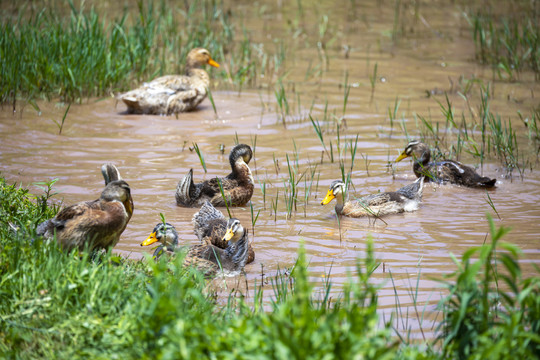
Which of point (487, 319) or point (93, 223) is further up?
point (93, 223)

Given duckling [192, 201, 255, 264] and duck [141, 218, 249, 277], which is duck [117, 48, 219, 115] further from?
duck [141, 218, 249, 277]

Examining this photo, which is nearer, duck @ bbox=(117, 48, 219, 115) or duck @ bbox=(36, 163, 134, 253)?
duck @ bbox=(36, 163, 134, 253)

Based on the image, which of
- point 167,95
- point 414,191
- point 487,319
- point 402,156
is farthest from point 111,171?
point 167,95

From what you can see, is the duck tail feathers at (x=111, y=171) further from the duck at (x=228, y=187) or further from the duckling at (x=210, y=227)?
the duck at (x=228, y=187)

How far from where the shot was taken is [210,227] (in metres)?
6.69

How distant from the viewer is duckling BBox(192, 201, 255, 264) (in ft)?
21.3

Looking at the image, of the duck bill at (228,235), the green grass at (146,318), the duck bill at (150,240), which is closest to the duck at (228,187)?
the duck bill at (228,235)

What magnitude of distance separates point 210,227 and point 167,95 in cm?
461

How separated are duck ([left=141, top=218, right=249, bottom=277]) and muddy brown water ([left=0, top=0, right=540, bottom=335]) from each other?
0.17 m

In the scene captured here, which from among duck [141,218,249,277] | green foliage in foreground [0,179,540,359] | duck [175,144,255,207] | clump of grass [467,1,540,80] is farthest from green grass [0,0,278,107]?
green foliage in foreground [0,179,540,359]

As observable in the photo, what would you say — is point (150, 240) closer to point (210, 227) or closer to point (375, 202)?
point (210, 227)

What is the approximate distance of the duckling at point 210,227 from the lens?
650 centimetres

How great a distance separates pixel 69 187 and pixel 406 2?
13914 mm

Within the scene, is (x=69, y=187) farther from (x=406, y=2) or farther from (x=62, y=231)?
(x=406, y=2)
